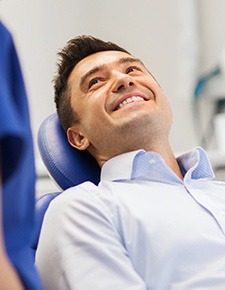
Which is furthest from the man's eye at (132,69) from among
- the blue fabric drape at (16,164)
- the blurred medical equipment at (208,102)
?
the blurred medical equipment at (208,102)

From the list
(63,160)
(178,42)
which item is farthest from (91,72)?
(178,42)

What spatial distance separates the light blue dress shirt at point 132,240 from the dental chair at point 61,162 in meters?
0.20

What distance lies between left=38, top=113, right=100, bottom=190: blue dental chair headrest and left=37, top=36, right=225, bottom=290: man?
0.03m

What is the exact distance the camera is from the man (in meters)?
1.35

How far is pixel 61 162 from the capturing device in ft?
5.68

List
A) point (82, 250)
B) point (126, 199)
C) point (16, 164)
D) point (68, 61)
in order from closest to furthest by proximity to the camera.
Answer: point (16, 164), point (82, 250), point (126, 199), point (68, 61)

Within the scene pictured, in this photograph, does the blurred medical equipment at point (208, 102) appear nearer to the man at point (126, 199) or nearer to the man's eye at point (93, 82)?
the man at point (126, 199)

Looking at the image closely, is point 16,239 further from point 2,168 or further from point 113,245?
point 113,245

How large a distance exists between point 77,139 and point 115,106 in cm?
17

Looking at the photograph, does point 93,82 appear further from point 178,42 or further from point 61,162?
point 178,42

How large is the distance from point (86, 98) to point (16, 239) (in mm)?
887

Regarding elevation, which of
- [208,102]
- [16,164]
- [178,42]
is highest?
[16,164]

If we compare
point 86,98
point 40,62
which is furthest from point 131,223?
point 40,62

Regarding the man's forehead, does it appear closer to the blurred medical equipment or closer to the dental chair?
the dental chair
